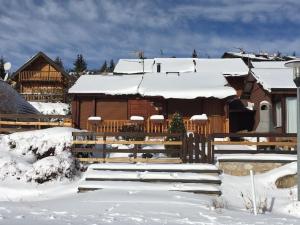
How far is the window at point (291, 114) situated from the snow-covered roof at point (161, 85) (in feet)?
9.94

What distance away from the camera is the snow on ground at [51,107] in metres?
43.0

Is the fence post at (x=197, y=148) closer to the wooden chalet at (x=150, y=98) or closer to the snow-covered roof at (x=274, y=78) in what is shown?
the wooden chalet at (x=150, y=98)

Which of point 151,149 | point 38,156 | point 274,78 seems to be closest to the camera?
point 151,149

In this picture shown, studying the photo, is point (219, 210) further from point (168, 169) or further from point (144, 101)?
point (144, 101)

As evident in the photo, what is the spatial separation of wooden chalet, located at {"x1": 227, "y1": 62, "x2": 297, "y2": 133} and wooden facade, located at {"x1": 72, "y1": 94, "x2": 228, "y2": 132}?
2.43 meters

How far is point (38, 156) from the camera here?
14945mm

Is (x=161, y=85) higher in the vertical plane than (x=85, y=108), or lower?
higher

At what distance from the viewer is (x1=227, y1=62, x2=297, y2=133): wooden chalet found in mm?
21328

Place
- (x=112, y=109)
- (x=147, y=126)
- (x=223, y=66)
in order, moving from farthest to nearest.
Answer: (x=223, y=66)
(x=112, y=109)
(x=147, y=126)

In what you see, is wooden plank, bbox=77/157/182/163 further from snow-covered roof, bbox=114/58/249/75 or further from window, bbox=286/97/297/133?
snow-covered roof, bbox=114/58/249/75

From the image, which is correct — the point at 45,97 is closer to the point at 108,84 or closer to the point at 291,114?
the point at 108,84

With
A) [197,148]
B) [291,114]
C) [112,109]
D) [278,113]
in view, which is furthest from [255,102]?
[197,148]

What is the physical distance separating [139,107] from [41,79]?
25987mm

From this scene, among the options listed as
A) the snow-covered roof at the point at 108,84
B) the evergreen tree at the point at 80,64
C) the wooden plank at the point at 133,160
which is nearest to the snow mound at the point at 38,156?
the wooden plank at the point at 133,160
